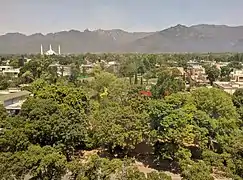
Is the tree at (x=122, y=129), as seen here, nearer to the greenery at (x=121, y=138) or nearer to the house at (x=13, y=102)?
the greenery at (x=121, y=138)

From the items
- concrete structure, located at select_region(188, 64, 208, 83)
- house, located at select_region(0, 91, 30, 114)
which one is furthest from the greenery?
concrete structure, located at select_region(188, 64, 208, 83)

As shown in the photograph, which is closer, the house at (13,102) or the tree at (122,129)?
the tree at (122,129)

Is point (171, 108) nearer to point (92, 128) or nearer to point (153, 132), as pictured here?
point (153, 132)

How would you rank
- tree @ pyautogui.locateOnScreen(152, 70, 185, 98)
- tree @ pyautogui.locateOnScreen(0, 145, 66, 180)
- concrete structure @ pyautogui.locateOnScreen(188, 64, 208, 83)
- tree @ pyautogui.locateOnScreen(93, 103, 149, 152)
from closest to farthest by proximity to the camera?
1. tree @ pyautogui.locateOnScreen(0, 145, 66, 180)
2. tree @ pyautogui.locateOnScreen(93, 103, 149, 152)
3. tree @ pyautogui.locateOnScreen(152, 70, 185, 98)
4. concrete structure @ pyautogui.locateOnScreen(188, 64, 208, 83)

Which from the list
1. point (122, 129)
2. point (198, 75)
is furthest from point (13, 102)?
point (198, 75)

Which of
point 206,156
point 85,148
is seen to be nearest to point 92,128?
point 85,148

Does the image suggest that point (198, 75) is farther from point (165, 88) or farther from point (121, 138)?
point (121, 138)

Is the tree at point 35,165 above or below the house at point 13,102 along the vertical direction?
above

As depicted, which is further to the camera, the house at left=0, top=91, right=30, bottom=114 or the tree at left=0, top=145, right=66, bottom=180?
the house at left=0, top=91, right=30, bottom=114

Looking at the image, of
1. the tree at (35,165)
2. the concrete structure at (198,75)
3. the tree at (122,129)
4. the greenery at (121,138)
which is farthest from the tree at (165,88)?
the tree at (35,165)

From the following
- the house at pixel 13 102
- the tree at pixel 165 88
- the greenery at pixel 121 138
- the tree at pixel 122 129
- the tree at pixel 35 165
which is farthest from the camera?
the tree at pixel 165 88

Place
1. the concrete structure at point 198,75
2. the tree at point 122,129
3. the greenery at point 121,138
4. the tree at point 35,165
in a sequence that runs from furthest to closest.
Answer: the concrete structure at point 198,75 → the tree at point 122,129 → the greenery at point 121,138 → the tree at point 35,165

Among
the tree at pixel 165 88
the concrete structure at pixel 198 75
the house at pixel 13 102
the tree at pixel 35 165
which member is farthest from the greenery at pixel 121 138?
the concrete structure at pixel 198 75

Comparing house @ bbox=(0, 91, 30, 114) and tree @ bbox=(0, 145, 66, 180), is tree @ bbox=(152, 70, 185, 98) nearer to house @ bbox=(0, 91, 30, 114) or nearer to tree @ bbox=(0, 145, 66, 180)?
house @ bbox=(0, 91, 30, 114)
